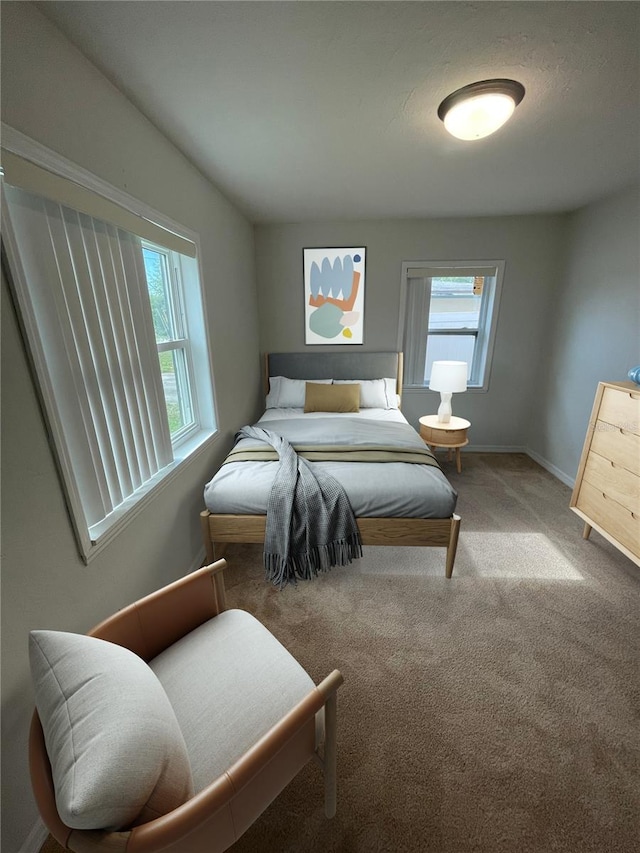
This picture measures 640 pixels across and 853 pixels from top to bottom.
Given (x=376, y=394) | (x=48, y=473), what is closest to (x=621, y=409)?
(x=376, y=394)

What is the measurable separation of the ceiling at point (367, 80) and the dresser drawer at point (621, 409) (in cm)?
136

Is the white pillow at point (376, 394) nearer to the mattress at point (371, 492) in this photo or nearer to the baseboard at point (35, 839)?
the mattress at point (371, 492)

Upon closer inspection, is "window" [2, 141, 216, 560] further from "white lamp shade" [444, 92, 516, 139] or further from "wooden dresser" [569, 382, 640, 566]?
"wooden dresser" [569, 382, 640, 566]

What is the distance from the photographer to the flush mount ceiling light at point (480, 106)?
4.39ft

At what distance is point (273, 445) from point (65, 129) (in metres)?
1.75

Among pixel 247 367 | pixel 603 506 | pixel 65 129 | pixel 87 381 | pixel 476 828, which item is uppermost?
pixel 65 129

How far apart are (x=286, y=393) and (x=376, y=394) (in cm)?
91

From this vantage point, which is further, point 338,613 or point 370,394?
point 370,394

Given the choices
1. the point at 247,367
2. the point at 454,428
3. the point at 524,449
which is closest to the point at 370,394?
the point at 454,428

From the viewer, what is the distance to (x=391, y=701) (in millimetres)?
1404

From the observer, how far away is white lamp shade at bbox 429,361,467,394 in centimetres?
312

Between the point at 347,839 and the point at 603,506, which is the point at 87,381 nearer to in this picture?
the point at 347,839

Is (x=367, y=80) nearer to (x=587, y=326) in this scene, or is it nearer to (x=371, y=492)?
(x=371, y=492)

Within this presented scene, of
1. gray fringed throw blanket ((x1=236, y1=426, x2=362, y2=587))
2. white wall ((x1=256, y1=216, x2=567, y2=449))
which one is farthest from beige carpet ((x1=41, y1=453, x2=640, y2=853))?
white wall ((x1=256, y1=216, x2=567, y2=449))
